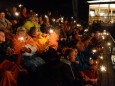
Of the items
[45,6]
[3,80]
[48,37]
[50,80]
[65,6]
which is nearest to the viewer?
[3,80]

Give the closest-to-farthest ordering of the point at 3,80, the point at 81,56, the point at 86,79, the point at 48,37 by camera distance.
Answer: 1. the point at 3,80
2. the point at 86,79
3. the point at 81,56
4. the point at 48,37

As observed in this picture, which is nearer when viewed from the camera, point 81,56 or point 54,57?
point 54,57

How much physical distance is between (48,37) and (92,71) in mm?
2647

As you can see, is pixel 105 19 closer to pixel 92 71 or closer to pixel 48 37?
pixel 48 37

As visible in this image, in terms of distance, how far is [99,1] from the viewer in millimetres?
30672

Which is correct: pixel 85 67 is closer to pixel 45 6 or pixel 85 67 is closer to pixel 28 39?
pixel 28 39

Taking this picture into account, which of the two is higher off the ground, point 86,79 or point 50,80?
point 50,80

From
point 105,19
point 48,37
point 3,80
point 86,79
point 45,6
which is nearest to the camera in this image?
point 3,80

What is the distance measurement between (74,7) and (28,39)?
2055 centimetres

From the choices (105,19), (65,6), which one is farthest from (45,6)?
(105,19)

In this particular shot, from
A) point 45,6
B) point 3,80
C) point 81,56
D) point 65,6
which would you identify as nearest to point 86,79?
point 81,56

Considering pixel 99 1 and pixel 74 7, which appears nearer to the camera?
pixel 74 7

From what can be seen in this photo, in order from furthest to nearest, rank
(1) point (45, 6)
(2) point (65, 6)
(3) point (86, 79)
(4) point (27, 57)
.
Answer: (2) point (65, 6), (1) point (45, 6), (3) point (86, 79), (4) point (27, 57)

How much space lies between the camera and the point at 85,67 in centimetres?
800
